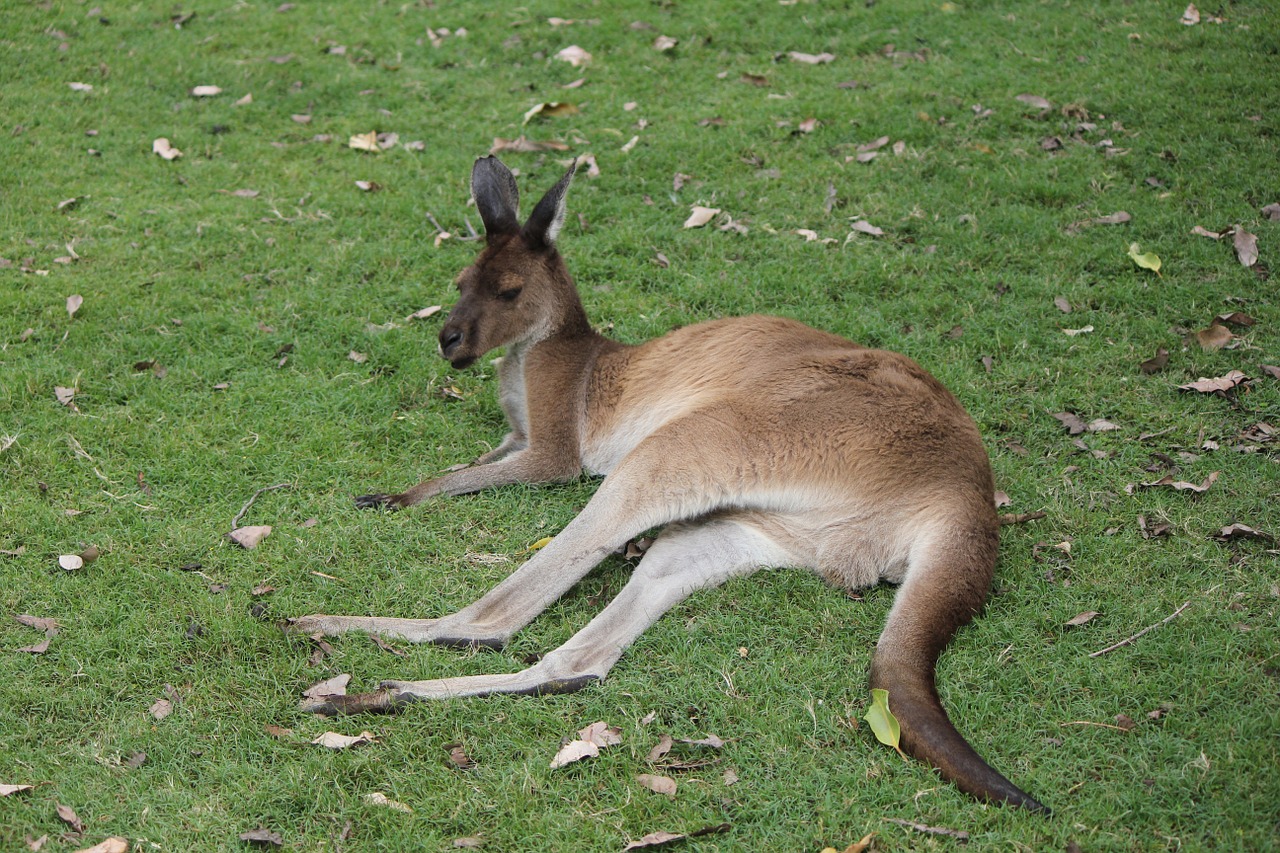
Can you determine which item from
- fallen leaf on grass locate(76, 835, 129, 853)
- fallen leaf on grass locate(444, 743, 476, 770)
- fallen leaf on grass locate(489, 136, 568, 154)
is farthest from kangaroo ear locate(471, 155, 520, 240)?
fallen leaf on grass locate(76, 835, 129, 853)

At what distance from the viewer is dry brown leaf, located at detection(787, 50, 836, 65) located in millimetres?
8648

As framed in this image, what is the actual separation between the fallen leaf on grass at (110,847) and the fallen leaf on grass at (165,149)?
575 cm

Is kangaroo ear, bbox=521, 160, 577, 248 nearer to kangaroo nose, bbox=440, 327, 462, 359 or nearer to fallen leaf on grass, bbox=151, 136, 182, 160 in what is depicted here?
kangaroo nose, bbox=440, 327, 462, 359

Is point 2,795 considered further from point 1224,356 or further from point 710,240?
point 1224,356

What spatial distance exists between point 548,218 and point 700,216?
202cm

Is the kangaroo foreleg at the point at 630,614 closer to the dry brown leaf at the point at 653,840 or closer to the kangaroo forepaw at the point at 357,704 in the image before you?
the kangaroo forepaw at the point at 357,704

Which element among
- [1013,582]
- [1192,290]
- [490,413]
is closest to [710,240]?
[490,413]

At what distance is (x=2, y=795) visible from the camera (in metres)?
3.27

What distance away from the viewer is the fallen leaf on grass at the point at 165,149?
7.67 meters

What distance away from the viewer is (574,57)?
Answer: 8.84 m

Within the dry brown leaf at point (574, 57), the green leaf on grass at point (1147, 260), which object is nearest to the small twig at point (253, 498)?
the green leaf on grass at point (1147, 260)

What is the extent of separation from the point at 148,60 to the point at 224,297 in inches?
146

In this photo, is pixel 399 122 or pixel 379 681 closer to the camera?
pixel 379 681

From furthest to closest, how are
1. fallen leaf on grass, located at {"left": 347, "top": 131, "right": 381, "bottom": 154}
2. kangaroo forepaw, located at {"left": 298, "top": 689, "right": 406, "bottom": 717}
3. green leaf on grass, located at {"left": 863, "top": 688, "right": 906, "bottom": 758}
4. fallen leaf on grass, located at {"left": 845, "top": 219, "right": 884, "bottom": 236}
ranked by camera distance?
fallen leaf on grass, located at {"left": 347, "top": 131, "right": 381, "bottom": 154} < fallen leaf on grass, located at {"left": 845, "top": 219, "right": 884, "bottom": 236} < kangaroo forepaw, located at {"left": 298, "top": 689, "right": 406, "bottom": 717} < green leaf on grass, located at {"left": 863, "top": 688, "right": 906, "bottom": 758}
